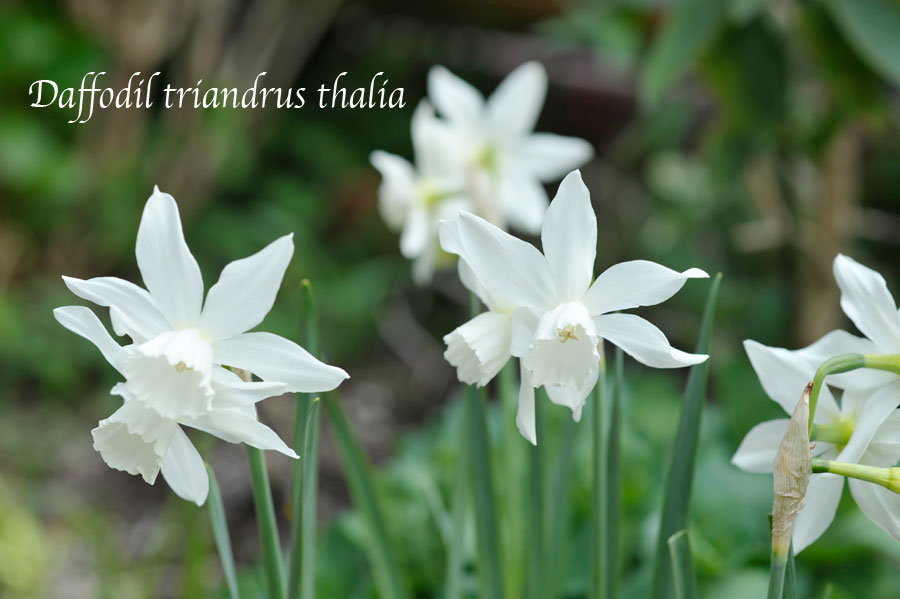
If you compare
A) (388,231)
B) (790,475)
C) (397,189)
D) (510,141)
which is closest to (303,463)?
(790,475)

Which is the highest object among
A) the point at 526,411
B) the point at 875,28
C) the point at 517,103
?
the point at 875,28

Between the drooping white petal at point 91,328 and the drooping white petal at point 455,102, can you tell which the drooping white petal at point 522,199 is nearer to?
the drooping white petal at point 455,102

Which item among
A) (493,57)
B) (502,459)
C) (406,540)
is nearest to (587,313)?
(502,459)

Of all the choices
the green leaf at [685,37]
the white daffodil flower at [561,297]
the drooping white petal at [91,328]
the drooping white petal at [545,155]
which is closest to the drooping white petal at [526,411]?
the white daffodil flower at [561,297]

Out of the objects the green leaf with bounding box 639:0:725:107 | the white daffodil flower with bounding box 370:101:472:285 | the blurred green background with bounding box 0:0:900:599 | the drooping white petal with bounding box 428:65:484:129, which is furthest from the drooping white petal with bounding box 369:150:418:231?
the green leaf with bounding box 639:0:725:107

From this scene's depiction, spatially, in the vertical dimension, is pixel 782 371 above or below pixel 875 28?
below

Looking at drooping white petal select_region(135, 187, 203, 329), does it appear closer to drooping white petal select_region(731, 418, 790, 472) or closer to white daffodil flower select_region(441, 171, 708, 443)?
white daffodil flower select_region(441, 171, 708, 443)

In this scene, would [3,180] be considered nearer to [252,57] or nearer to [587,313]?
[252,57]

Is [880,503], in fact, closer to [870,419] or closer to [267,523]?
[870,419]
